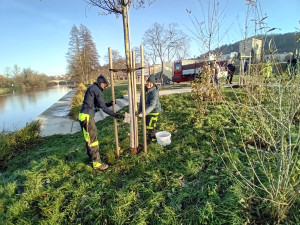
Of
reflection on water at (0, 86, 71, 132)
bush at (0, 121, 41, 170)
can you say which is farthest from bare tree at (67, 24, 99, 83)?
bush at (0, 121, 41, 170)

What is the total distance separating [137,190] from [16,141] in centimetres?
459

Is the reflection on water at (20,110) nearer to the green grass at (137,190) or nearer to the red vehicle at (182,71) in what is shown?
the green grass at (137,190)

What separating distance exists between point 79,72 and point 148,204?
41312mm

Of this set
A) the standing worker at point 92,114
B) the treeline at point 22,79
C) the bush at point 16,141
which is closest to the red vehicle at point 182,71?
the bush at point 16,141

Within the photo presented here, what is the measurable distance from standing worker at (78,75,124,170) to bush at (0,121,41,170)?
303 cm

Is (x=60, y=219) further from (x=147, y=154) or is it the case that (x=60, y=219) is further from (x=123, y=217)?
(x=147, y=154)

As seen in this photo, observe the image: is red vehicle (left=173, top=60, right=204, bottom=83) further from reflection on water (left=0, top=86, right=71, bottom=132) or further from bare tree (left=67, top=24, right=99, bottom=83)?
bare tree (left=67, top=24, right=99, bottom=83)

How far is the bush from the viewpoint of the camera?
451cm

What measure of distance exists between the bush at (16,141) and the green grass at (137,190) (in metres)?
1.20

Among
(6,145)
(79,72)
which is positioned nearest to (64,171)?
(6,145)

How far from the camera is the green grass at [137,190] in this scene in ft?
6.51

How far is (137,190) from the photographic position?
8.05 ft

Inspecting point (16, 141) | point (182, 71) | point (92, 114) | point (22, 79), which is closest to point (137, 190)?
point (92, 114)

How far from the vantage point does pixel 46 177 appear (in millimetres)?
2906
